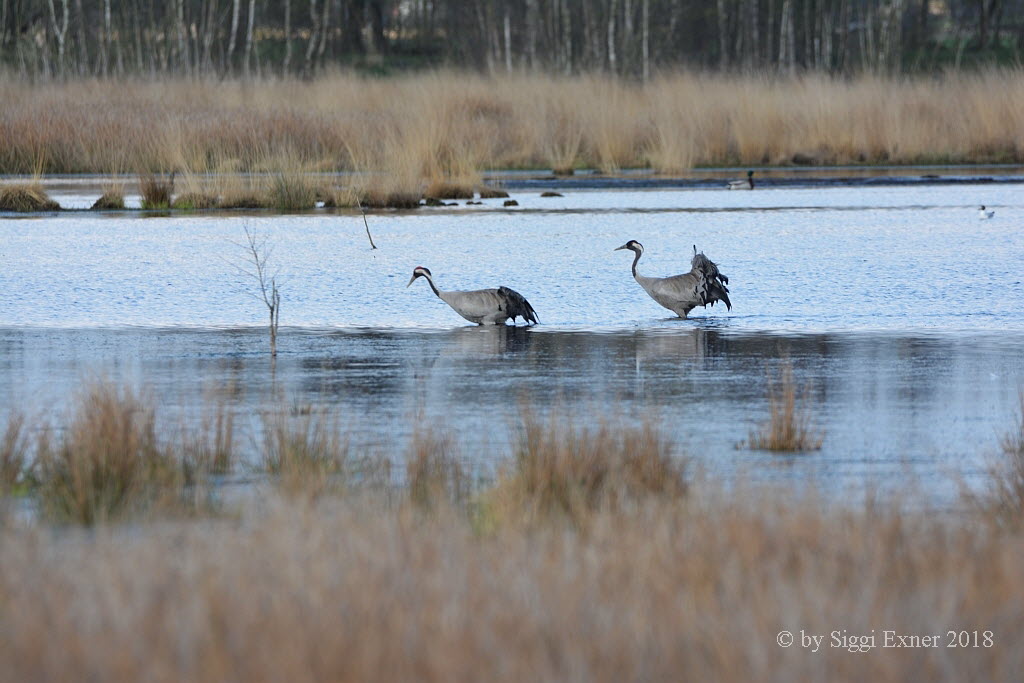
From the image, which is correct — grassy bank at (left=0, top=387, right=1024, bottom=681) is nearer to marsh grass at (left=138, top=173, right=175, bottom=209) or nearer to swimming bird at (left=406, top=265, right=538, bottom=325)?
swimming bird at (left=406, top=265, right=538, bottom=325)

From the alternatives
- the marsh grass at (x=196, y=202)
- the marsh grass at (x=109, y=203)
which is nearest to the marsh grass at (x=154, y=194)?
the marsh grass at (x=196, y=202)

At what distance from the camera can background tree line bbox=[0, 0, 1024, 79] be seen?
55.4 m

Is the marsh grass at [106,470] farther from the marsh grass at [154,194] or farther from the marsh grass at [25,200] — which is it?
the marsh grass at [154,194]

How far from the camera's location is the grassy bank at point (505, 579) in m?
4.33

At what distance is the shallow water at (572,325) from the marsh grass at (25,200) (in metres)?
1.36

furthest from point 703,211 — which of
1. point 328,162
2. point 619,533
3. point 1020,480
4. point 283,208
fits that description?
point 619,533

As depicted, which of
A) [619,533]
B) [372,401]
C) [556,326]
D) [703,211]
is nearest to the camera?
[619,533]

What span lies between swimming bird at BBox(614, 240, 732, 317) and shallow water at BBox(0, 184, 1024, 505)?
23cm

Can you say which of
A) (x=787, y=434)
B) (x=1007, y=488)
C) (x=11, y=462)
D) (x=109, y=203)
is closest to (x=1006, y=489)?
(x=1007, y=488)

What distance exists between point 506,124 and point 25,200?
11.2m

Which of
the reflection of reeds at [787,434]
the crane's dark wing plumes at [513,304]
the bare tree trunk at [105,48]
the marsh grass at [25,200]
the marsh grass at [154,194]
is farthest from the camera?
the bare tree trunk at [105,48]

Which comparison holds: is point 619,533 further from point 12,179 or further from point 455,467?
point 12,179

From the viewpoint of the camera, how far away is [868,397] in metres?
9.73

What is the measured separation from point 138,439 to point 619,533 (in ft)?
8.07
